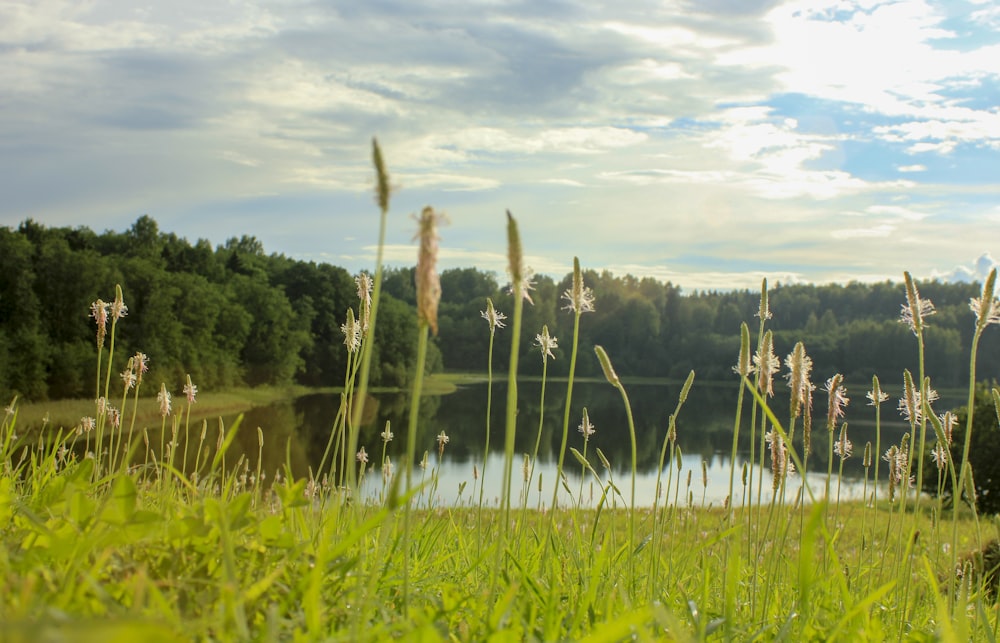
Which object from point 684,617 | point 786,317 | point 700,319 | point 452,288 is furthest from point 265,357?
point 786,317

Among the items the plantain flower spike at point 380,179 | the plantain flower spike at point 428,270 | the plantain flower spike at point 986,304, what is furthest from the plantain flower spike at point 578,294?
the plantain flower spike at point 986,304

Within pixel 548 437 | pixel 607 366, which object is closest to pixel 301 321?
pixel 548 437

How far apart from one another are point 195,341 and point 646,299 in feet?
286

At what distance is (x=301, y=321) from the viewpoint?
242 feet

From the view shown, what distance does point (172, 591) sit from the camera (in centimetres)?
180

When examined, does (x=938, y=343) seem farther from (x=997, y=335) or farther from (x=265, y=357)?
(x=265, y=357)

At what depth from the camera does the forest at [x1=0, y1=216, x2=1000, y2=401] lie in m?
53.3

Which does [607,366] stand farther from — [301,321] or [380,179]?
[301,321]

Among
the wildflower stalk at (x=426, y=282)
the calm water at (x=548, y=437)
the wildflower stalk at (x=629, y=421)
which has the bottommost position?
the calm water at (x=548, y=437)

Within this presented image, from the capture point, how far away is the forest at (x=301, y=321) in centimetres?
5328

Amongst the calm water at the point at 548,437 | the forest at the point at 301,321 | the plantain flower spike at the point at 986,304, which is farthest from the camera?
the forest at the point at 301,321

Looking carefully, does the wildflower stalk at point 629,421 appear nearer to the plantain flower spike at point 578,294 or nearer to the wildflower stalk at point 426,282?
the plantain flower spike at point 578,294

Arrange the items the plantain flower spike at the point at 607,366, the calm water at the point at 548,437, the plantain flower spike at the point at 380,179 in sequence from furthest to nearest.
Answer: the calm water at the point at 548,437 < the plantain flower spike at the point at 607,366 < the plantain flower spike at the point at 380,179

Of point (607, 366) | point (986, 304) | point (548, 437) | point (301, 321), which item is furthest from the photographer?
point (301, 321)
